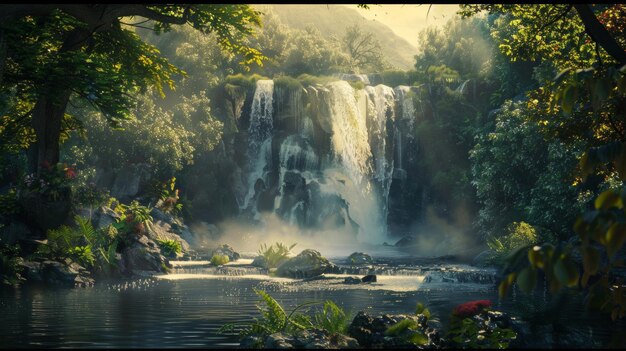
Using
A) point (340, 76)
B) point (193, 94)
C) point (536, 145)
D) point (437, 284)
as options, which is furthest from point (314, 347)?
point (340, 76)

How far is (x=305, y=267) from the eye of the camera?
2978 centimetres

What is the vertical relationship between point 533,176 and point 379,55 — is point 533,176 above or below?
below

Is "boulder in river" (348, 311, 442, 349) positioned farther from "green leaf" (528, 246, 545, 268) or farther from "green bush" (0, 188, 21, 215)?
"green bush" (0, 188, 21, 215)

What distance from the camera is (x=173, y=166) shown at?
47719mm

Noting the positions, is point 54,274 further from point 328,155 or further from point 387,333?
point 328,155

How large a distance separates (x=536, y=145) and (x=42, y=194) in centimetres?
2275

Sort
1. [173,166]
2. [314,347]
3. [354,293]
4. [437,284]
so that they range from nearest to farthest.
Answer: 1. [314,347]
2. [354,293]
3. [437,284]
4. [173,166]

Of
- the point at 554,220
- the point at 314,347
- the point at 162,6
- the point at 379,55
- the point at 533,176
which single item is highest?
the point at 379,55

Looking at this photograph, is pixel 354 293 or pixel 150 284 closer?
pixel 354 293

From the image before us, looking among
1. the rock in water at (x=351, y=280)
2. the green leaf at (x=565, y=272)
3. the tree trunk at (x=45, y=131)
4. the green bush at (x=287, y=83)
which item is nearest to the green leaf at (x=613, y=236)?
the green leaf at (x=565, y=272)

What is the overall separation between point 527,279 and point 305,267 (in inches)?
997

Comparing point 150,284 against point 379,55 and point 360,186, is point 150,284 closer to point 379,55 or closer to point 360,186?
point 360,186

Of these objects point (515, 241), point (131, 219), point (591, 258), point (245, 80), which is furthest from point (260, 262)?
point (591, 258)

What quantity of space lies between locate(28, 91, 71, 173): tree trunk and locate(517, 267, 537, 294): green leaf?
24477 mm
